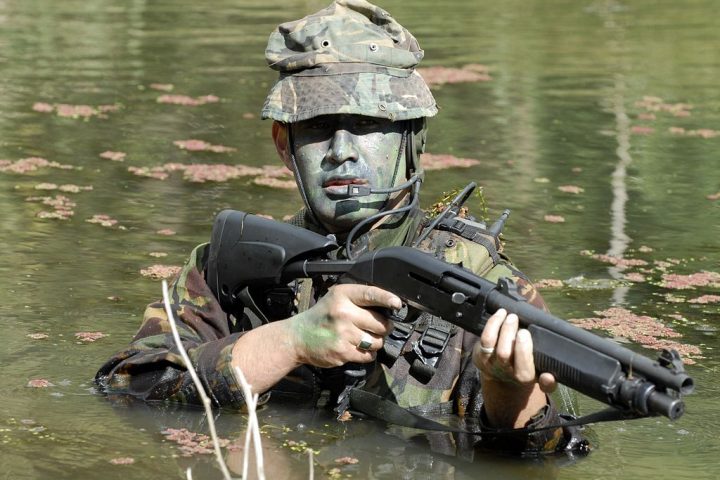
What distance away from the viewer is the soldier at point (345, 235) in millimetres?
4859

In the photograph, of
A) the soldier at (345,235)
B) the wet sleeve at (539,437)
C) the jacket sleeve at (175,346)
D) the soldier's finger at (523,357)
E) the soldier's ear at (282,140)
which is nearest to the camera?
the soldier's finger at (523,357)

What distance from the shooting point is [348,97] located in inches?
196

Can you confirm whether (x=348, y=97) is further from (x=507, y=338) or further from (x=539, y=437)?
(x=539, y=437)

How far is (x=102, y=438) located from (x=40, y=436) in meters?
0.23

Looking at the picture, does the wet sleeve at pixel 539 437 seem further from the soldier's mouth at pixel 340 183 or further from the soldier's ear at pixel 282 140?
the soldier's ear at pixel 282 140

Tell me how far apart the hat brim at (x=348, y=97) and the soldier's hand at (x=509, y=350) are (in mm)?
1088

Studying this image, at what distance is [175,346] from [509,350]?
58.7 inches

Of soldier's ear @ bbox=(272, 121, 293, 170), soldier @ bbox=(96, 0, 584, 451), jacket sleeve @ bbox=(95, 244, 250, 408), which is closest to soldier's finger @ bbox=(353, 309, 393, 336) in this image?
soldier @ bbox=(96, 0, 584, 451)

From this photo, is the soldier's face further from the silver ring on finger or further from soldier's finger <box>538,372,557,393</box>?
soldier's finger <box>538,372,557,393</box>

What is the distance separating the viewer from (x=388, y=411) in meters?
5.11

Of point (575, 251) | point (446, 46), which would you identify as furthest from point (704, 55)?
point (575, 251)

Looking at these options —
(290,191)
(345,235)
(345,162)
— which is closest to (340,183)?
(345,162)

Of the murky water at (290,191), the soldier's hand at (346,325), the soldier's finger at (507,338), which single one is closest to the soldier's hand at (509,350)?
the soldier's finger at (507,338)

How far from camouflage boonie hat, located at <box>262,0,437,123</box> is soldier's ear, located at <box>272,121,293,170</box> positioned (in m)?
0.16
